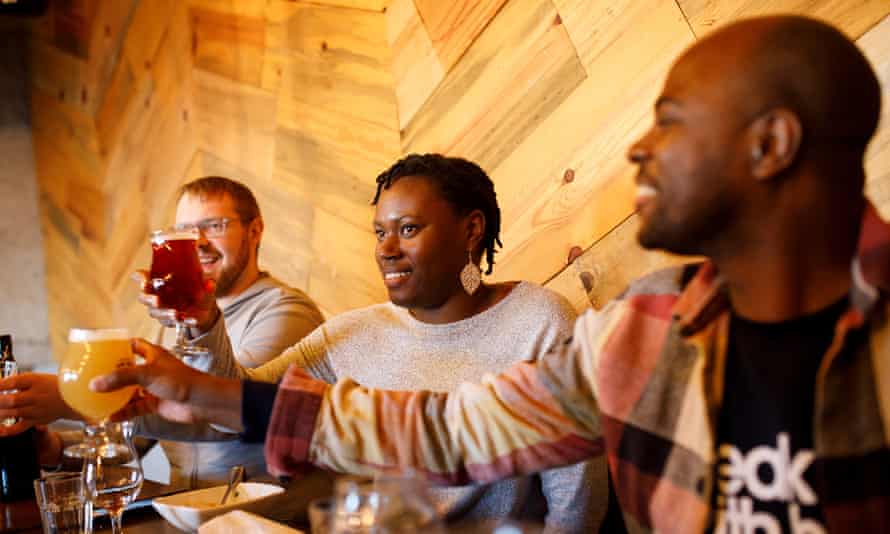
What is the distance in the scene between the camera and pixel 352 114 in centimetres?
318

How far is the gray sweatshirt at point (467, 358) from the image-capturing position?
204cm

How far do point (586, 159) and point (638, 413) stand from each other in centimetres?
114

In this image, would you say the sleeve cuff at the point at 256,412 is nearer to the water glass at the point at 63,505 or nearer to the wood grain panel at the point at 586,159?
the water glass at the point at 63,505

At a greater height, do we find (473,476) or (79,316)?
(79,316)

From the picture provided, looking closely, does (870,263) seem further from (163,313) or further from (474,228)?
(163,313)

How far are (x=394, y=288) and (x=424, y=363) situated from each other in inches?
7.5

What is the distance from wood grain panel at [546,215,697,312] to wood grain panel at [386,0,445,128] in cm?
80

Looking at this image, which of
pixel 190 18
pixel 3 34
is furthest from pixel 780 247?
pixel 3 34

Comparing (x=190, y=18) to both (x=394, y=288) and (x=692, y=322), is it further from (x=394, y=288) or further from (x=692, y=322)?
(x=692, y=322)

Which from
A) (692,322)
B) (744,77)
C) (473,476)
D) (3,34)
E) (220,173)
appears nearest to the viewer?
(744,77)

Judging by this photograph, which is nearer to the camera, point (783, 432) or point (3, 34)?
point (783, 432)

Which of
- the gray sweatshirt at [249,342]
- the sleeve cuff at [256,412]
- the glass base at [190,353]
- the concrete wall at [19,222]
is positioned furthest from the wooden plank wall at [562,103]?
the concrete wall at [19,222]

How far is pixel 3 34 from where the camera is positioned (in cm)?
595

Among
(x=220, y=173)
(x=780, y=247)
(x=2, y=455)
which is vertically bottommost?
(x=2, y=455)
